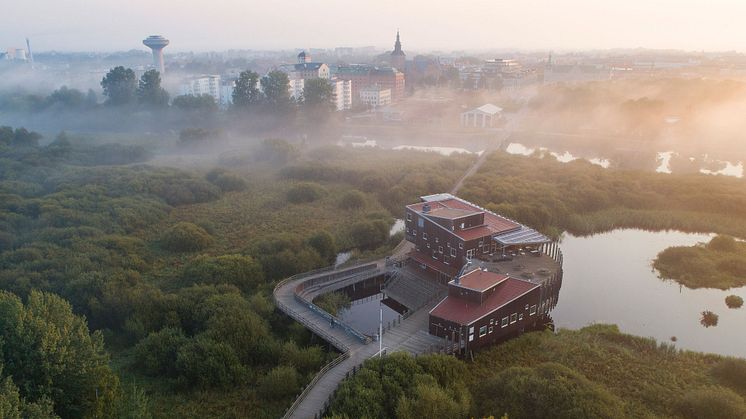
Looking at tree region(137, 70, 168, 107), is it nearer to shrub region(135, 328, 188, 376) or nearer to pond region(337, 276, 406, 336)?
pond region(337, 276, 406, 336)

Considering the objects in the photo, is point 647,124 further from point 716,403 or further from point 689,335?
point 716,403

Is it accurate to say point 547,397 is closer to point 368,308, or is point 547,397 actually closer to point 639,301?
point 368,308

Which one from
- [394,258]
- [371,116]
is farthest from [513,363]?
[371,116]

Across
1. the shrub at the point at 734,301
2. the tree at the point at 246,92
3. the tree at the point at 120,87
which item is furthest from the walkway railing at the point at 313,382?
the tree at the point at 120,87

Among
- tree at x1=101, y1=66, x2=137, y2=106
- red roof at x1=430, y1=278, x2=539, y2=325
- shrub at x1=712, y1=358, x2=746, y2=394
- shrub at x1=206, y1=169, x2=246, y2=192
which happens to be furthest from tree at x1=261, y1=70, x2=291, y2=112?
shrub at x1=712, y1=358, x2=746, y2=394

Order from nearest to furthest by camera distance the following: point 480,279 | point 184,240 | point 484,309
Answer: point 484,309, point 480,279, point 184,240

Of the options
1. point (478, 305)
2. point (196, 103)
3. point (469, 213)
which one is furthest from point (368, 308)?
point (196, 103)

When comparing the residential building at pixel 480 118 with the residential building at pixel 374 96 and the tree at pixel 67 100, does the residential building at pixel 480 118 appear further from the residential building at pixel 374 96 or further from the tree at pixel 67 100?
the tree at pixel 67 100

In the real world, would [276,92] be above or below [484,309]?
above
